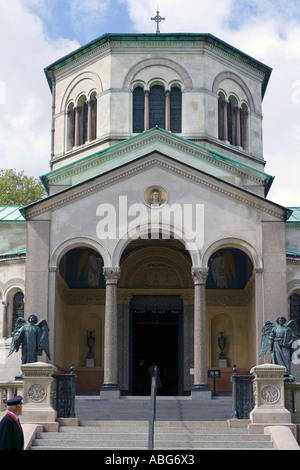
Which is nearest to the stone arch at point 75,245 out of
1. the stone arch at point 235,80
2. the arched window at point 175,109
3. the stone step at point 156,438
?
the stone step at point 156,438

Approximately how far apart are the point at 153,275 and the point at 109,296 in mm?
4840

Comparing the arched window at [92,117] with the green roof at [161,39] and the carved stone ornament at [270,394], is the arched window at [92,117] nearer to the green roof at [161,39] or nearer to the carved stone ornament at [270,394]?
the green roof at [161,39]

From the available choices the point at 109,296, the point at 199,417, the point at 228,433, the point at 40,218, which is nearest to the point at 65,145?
the point at 40,218

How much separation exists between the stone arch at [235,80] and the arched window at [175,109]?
1.48 meters

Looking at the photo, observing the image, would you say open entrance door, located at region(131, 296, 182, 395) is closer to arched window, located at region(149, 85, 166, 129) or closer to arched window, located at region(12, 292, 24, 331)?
arched window, located at region(12, 292, 24, 331)

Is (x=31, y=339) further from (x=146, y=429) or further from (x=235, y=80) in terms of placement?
(x=235, y=80)

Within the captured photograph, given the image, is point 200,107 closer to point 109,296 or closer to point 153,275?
point 153,275

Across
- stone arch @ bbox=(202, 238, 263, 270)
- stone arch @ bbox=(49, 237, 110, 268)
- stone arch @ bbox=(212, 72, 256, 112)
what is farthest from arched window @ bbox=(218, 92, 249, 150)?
stone arch @ bbox=(49, 237, 110, 268)

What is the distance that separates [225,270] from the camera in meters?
30.2

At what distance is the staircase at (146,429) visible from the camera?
1794cm

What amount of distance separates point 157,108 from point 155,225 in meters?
8.20

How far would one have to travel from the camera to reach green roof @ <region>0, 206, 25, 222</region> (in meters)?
31.9

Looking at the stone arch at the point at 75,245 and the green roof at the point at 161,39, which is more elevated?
the green roof at the point at 161,39

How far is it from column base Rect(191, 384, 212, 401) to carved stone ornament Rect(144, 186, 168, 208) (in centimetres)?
603
